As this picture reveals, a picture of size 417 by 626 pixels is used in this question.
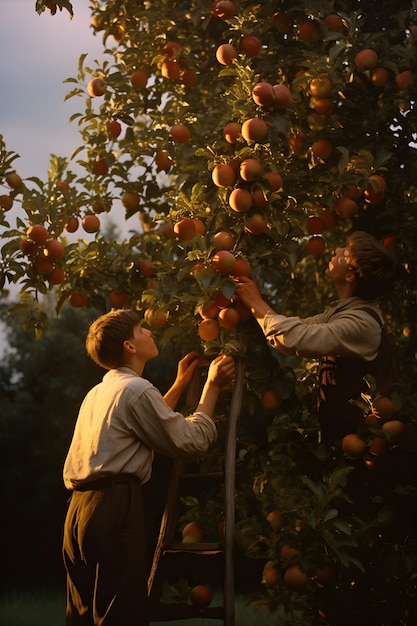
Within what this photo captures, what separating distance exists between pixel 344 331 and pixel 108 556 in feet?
4.43

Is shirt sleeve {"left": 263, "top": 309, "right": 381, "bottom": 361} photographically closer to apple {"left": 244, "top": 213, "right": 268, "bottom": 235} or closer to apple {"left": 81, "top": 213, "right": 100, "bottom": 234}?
apple {"left": 244, "top": 213, "right": 268, "bottom": 235}

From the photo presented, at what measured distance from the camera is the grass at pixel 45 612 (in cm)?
661

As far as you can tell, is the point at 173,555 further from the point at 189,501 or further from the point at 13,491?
the point at 13,491

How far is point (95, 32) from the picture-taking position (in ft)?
17.3

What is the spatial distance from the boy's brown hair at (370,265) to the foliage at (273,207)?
264 millimetres

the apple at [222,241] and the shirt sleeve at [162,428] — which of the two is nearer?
the shirt sleeve at [162,428]

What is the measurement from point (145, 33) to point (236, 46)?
2.50 feet

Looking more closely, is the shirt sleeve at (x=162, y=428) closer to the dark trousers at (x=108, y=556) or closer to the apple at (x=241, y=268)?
the dark trousers at (x=108, y=556)

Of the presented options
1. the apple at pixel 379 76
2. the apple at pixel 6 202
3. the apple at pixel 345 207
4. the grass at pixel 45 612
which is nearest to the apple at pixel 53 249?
the apple at pixel 6 202

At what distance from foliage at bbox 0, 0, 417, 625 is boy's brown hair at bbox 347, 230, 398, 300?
0.87ft

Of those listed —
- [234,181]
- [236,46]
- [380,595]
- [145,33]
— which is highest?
[145,33]

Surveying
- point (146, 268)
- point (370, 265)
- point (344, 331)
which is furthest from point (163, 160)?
point (344, 331)

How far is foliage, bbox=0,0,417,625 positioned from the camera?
374 cm

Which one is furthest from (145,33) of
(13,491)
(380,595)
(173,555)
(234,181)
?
(13,491)
